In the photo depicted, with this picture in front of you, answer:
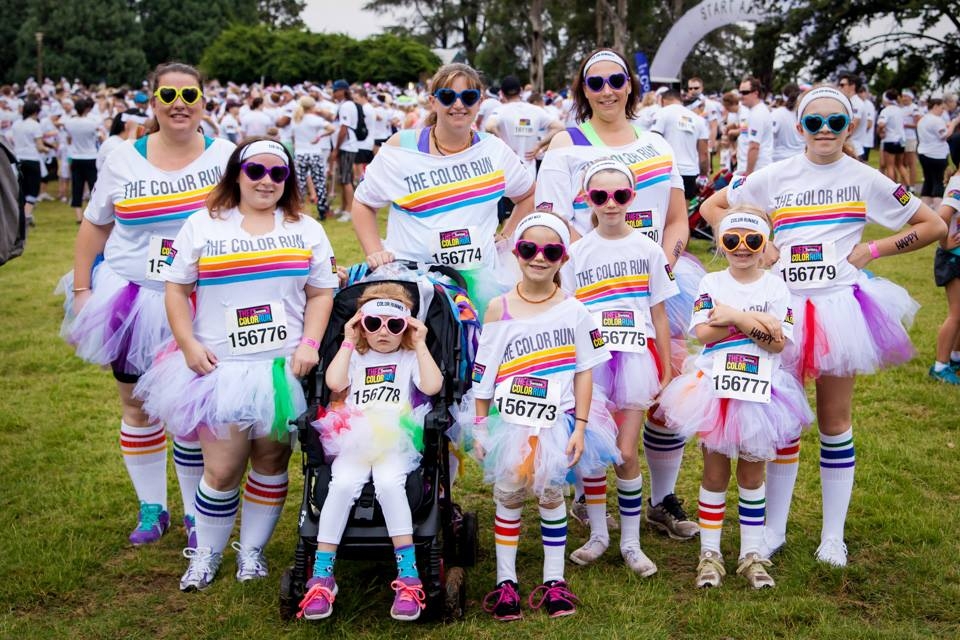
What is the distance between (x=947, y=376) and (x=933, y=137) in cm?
916

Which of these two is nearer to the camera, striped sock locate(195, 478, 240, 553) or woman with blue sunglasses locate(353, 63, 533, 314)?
striped sock locate(195, 478, 240, 553)

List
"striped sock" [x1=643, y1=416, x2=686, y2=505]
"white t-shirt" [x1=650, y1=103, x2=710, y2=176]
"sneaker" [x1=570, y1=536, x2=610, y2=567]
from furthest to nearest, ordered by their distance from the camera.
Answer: "white t-shirt" [x1=650, y1=103, x2=710, y2=176] → "striped sock" [x1=643, y1=416, x2=686, y2=505] → "sneaker" [x1=570, y1=536, x2=610, y2=567]

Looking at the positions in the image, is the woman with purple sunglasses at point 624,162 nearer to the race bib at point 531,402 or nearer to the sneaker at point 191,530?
the race bib at point 531,402

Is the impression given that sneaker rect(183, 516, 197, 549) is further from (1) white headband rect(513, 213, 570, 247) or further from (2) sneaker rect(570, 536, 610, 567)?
(1) white headband rect(513, 213, 570, 247)

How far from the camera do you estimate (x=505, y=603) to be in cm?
394

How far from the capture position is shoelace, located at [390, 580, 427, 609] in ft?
12.2

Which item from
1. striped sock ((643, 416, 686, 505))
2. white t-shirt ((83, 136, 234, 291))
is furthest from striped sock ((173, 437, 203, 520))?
striped sock ((643, 416, 686, 505))

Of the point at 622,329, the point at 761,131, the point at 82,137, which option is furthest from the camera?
the point at 82,137

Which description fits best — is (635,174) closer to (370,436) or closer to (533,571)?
(370,436)

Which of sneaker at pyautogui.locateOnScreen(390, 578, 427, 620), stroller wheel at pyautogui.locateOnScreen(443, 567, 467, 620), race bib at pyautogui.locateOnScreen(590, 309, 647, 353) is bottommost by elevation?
stroller wheel at pyautogui.locateOnScreen(443, 567, 467, 620)

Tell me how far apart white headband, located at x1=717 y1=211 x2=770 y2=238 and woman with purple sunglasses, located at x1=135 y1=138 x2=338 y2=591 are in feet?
5.62

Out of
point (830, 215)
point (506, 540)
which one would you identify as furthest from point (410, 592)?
point (830, 215)

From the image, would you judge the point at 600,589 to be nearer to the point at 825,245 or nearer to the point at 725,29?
the point at 825,245

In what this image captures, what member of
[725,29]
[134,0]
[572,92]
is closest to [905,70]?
[572,92]
